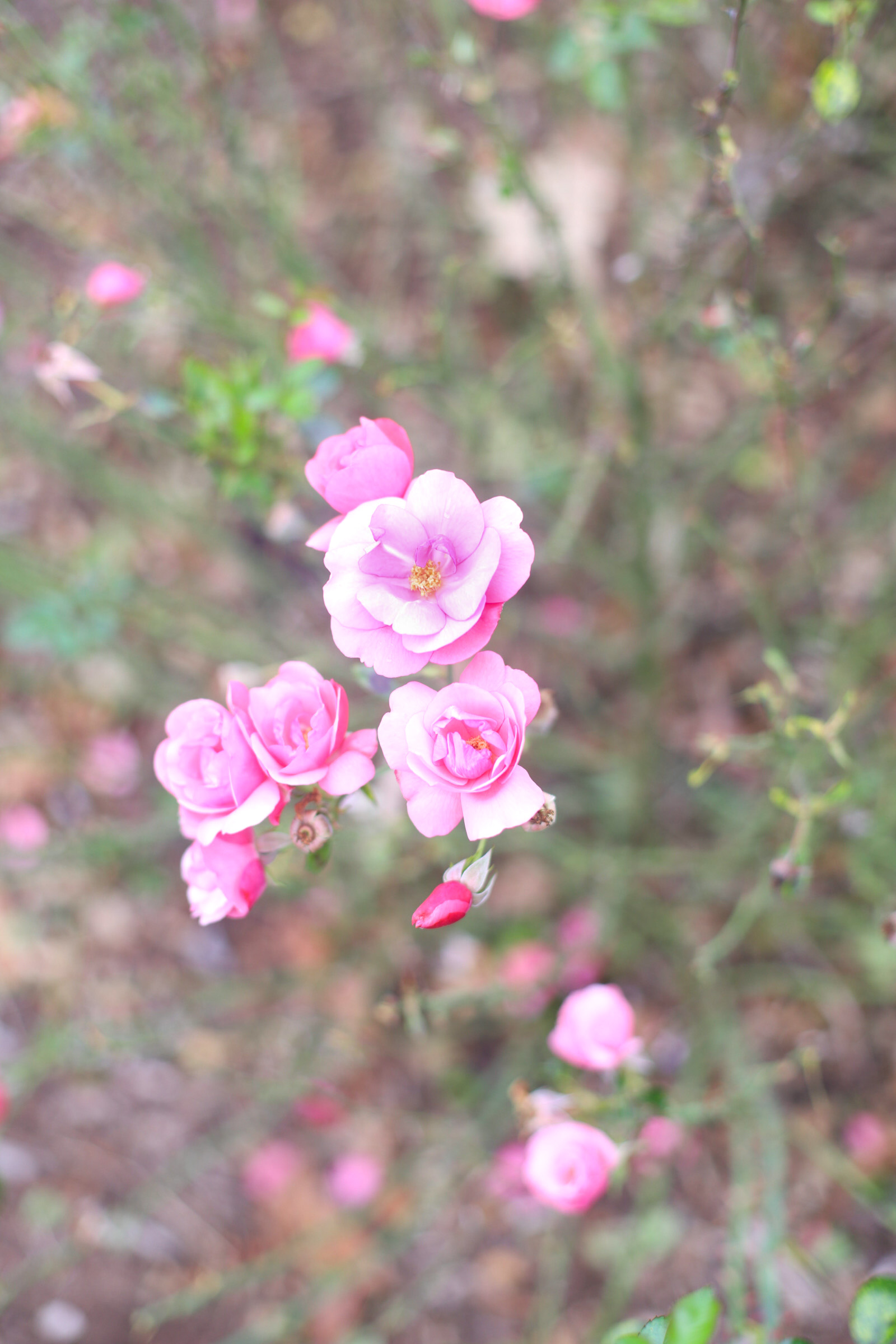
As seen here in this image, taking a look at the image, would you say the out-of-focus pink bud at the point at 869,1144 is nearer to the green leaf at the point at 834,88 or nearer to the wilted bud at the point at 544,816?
the wilted bud at the point at 544,816

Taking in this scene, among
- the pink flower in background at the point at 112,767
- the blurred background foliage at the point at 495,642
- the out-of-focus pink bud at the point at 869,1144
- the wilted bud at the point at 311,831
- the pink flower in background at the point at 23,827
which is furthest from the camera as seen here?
the pink flower in background at the point at 112,767

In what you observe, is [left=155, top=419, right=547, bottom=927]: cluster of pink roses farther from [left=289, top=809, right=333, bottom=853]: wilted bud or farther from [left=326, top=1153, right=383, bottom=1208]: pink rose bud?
[left=326, top=1153, right=383, bottom=1208]: pink rose bud

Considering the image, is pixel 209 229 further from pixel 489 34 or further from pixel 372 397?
pixel 372 397

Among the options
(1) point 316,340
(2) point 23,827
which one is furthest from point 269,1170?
(1) point 316,340

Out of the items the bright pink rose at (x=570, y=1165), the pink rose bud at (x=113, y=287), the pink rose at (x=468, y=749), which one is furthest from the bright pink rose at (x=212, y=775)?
the pink rose bud at (x=113, y=287)

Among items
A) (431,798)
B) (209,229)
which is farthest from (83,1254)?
(209,229)
